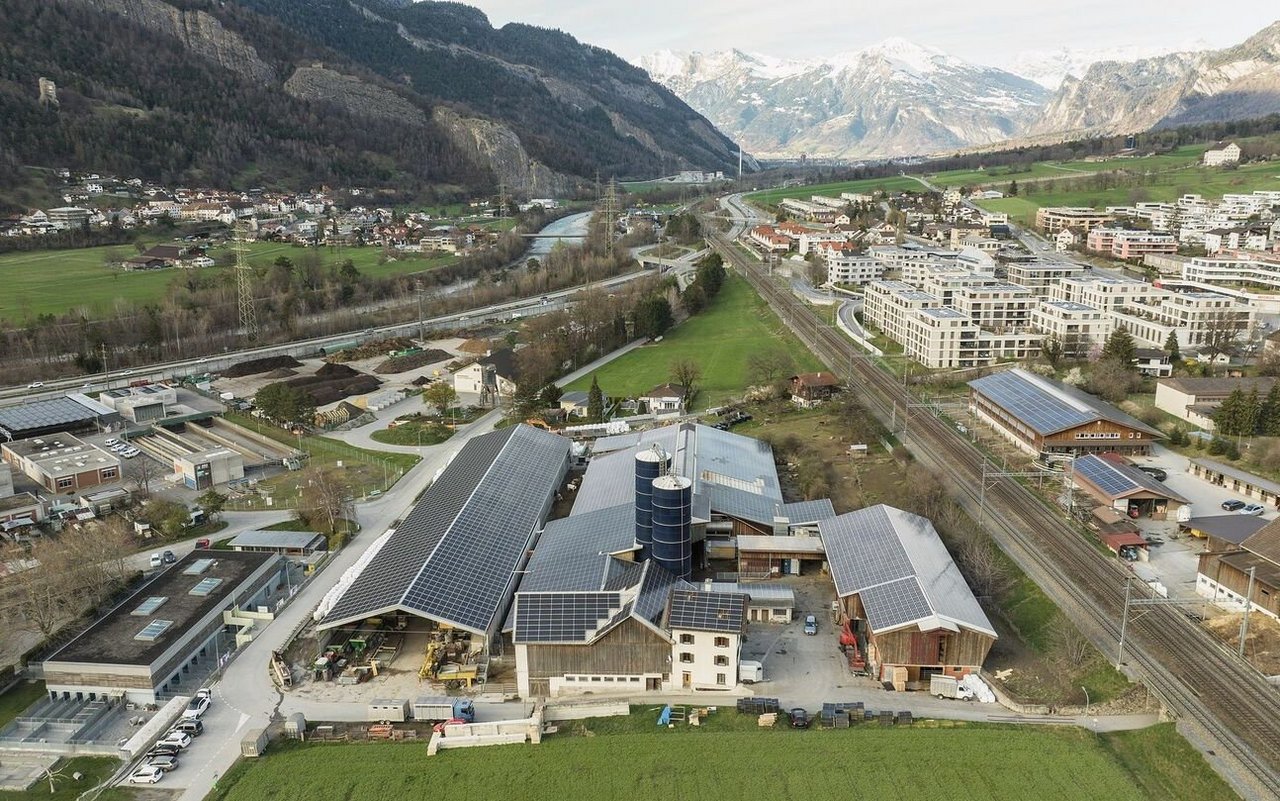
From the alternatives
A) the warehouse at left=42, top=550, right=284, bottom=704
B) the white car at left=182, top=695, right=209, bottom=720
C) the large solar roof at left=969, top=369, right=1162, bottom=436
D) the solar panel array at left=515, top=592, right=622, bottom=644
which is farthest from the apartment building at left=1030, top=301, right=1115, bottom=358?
the white car at left=182, top=695, right=209, bottom=720

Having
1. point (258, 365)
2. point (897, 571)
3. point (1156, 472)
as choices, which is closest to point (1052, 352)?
point (1156, 472)

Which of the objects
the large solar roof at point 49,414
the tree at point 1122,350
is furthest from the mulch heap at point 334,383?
the tree at point 1122,350

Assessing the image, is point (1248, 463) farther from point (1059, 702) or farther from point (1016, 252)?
point (1016, 252)

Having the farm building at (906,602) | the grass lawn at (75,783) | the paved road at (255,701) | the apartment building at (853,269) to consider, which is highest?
the apartment building at (853,269)

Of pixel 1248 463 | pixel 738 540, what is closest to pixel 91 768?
pixel 738 540

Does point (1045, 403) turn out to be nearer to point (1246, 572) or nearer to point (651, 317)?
point (1246, 572)

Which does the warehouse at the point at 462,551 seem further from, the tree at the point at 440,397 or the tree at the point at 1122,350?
the tree at the point at 1122,350
